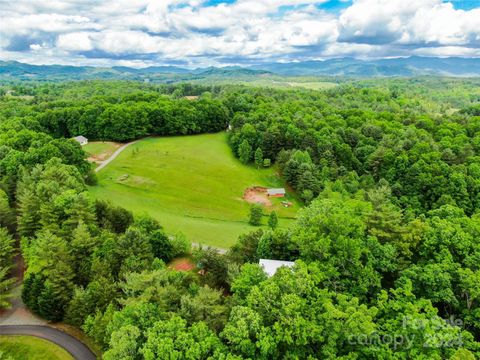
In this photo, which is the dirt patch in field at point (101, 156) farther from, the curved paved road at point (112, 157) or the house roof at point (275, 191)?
the house roof at point (275, 191)

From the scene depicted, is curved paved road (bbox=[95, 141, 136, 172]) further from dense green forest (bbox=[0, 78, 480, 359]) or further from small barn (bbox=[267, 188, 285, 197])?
small barn (bbox=[267, 188, 285, 197])

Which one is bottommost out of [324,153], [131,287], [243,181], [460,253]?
[243,181]

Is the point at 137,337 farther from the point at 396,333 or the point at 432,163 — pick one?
the point at 432,163

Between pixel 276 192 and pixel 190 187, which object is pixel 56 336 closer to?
pixel 190 187

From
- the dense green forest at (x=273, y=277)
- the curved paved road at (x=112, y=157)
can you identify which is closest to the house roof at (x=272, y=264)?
the dense green forest at (x=273, y=277)

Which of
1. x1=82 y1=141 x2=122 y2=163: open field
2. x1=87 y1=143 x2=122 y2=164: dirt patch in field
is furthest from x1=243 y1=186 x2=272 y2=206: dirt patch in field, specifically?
x1=82 y1=141 x2=122 y2=163: open field

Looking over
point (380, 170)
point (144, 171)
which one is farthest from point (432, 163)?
point (144, 171)
